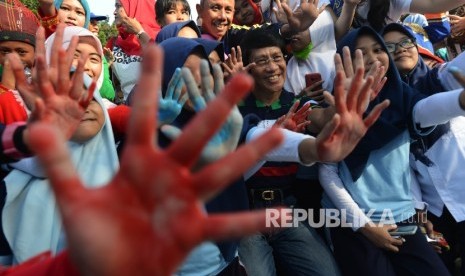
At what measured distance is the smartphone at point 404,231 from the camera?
210cm

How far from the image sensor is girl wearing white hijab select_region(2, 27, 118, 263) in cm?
142

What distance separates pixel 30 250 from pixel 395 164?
65.0 inches

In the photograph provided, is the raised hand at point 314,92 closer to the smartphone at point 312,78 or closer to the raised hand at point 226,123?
the smartphone at point 312,78

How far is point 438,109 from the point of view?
1.94 meters

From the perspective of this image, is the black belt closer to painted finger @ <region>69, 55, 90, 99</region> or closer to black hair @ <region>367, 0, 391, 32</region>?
painted finger @ <region>69, 55, 90, 99</region>

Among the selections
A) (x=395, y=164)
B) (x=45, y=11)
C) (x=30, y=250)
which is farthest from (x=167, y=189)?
(x=45, y=11)

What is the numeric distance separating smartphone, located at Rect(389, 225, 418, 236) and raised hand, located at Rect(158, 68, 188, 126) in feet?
3.99

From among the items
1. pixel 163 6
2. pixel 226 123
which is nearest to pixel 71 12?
pixel 163 6

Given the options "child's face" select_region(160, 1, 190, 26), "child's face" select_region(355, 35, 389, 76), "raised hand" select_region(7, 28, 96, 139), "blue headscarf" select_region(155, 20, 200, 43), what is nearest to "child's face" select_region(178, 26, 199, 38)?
"blue headscarf" select_region(155, 20, 200, 43)

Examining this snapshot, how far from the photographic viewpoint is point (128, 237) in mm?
668

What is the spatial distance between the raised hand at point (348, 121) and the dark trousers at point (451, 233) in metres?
1.21

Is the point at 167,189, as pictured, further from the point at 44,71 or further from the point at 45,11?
the point at 45,11

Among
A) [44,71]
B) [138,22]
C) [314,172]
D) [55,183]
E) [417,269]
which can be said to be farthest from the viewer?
[138,22]

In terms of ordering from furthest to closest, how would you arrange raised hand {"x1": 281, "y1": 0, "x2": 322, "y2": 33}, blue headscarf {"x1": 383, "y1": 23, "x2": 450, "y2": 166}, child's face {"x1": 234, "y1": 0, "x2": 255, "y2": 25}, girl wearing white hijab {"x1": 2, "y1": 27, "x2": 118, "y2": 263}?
child's face {"x1": 234, "y1": 0, "x2": 255, "y2": 25} → raised hand {"x1": 281, "y1": 0, "x2": 322, "y2": 33} → blue headscarf {"x1": 383, "y1": 23, "x2": 450, "y2": 166} → girl wearing white hijab {"x1": 2, "y1": 27, "x2": 118, "y2": 263}
